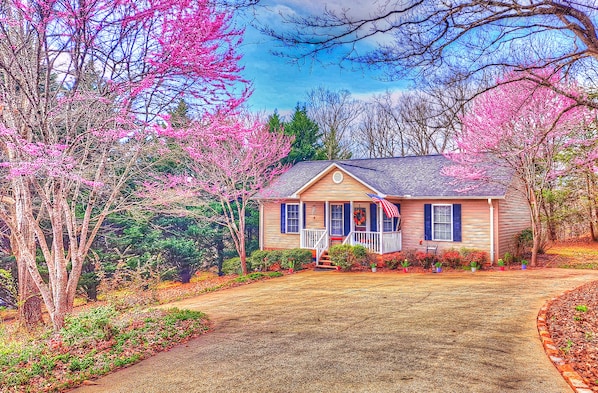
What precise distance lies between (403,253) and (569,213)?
11.9m

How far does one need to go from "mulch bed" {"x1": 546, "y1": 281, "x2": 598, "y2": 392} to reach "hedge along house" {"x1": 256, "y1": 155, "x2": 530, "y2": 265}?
6704mm

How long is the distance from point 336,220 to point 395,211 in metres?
3.31

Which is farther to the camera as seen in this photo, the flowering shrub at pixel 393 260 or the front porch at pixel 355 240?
the front porch at pixel 355 240

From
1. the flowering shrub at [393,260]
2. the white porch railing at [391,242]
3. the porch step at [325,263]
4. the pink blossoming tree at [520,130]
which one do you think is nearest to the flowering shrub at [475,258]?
the pink blossoming tree at [520,130]

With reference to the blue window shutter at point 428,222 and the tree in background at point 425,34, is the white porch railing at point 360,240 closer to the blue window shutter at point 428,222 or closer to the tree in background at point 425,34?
the blue window shutter at point 428,222

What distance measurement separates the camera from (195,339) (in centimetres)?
627

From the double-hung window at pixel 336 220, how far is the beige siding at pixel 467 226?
3.14 meters

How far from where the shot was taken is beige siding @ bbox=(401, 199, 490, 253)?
14.9 metres

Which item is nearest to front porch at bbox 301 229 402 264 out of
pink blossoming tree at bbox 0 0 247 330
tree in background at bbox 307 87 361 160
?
pink blossoming tree at bbox 0 0 247 330

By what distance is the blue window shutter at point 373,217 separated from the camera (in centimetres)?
1682

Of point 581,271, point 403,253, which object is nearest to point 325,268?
point 403,253

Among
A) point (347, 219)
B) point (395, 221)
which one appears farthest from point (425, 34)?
point (347, 219)

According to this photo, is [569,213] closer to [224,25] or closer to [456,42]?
[456,42]

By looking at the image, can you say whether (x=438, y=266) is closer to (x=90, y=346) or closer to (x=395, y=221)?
(x=395, y=221)
